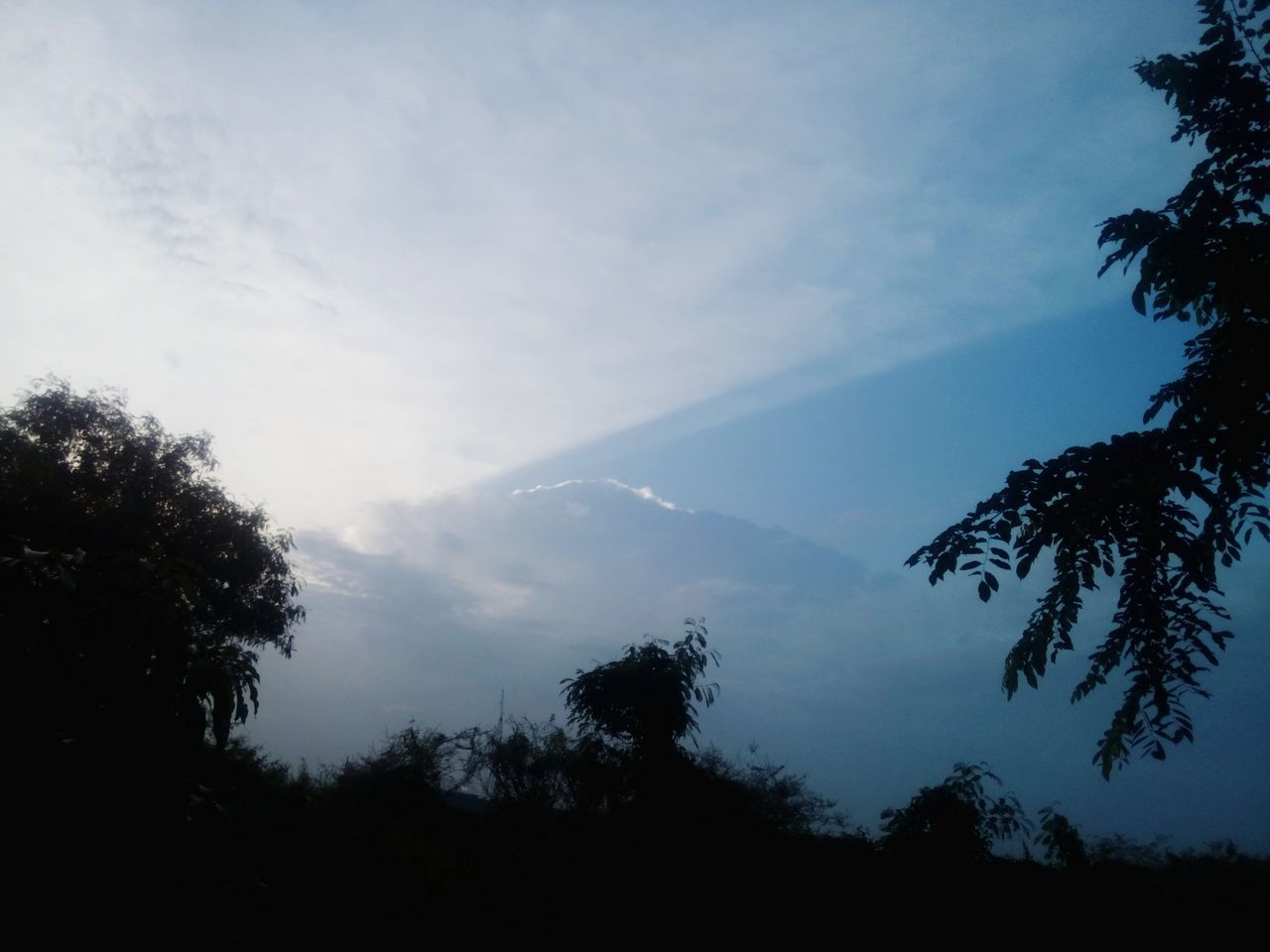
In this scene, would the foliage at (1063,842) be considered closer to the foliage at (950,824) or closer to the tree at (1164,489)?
the foliage at (950,824)

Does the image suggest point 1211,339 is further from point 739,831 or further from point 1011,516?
point 739,831

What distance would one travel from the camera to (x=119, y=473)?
17.6 meters

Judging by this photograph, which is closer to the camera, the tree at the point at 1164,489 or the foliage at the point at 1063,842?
the tree at the point at 1164,489

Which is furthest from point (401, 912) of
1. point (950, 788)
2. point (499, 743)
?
point (499, 743)

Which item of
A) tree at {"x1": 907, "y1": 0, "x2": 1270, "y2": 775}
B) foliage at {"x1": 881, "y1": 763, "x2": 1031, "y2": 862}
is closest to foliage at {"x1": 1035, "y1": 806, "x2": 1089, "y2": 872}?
foliage at {"x1": 881, "y1": 763, "x2": 1031, "y2": 862}

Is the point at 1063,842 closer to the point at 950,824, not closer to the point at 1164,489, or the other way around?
the point at 950,824

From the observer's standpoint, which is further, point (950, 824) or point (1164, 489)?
point (950, 824)

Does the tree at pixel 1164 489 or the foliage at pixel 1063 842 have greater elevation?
the tree at pixel 1164 489

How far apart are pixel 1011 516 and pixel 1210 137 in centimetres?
283

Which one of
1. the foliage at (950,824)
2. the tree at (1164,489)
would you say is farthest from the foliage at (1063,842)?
the tree at (1164,489)

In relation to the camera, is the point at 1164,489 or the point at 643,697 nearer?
the point at 1164,489

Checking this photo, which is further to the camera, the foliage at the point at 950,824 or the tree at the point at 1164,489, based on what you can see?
the foliage at the point at 950,824

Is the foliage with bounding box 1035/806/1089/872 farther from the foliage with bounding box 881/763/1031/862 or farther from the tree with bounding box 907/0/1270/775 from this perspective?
the tree with bounding box 907/0/1270/775

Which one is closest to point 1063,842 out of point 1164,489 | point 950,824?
point 950,824
